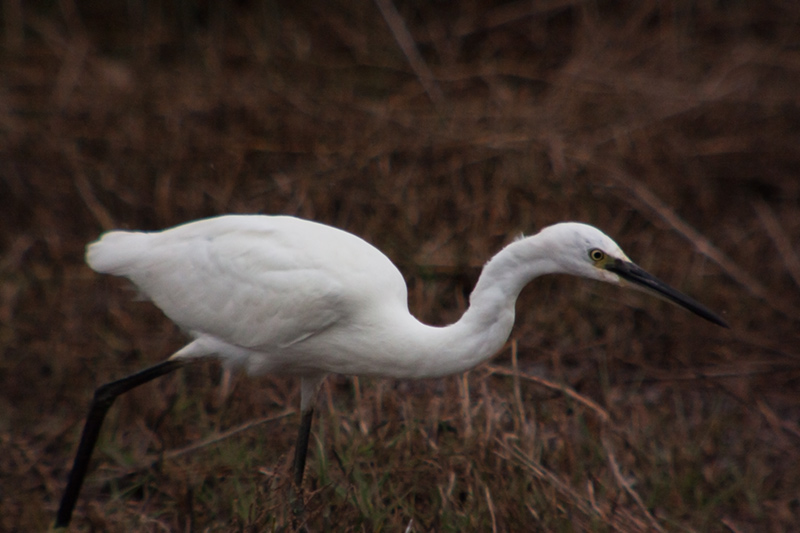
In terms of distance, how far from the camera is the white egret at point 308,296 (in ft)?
7.48

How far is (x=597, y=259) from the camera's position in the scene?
2.22 meters

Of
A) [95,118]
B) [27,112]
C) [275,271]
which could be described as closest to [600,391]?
[275,271]

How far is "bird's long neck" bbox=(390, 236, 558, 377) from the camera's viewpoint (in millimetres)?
2289

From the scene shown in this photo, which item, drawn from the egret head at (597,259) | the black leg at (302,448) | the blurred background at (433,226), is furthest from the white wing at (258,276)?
the egret head at (597,259)

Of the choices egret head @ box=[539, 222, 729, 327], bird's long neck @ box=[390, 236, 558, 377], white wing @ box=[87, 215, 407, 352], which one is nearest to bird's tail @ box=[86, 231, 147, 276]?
white wing @ box=[87, 215, 407, 352]

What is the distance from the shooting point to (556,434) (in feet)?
10.3

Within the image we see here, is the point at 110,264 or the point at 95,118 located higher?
the point at 95,118

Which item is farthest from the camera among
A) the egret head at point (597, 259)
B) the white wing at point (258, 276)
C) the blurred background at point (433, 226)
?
the blurred background at point (433, 226)

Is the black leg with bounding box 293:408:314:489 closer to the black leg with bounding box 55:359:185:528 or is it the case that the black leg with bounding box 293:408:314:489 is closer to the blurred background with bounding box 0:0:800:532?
the blurred background with bounding box 0:0:800:532

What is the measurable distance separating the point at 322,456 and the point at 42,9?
14.6ft

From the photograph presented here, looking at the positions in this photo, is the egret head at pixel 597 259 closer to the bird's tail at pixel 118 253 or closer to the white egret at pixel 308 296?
the white egret at pixel 308 296

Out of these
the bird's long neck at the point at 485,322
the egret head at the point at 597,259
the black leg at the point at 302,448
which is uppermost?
the egret head at the point at 597,259

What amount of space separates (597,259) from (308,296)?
0.81 m

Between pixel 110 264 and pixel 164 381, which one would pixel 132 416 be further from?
pixel 110 264
